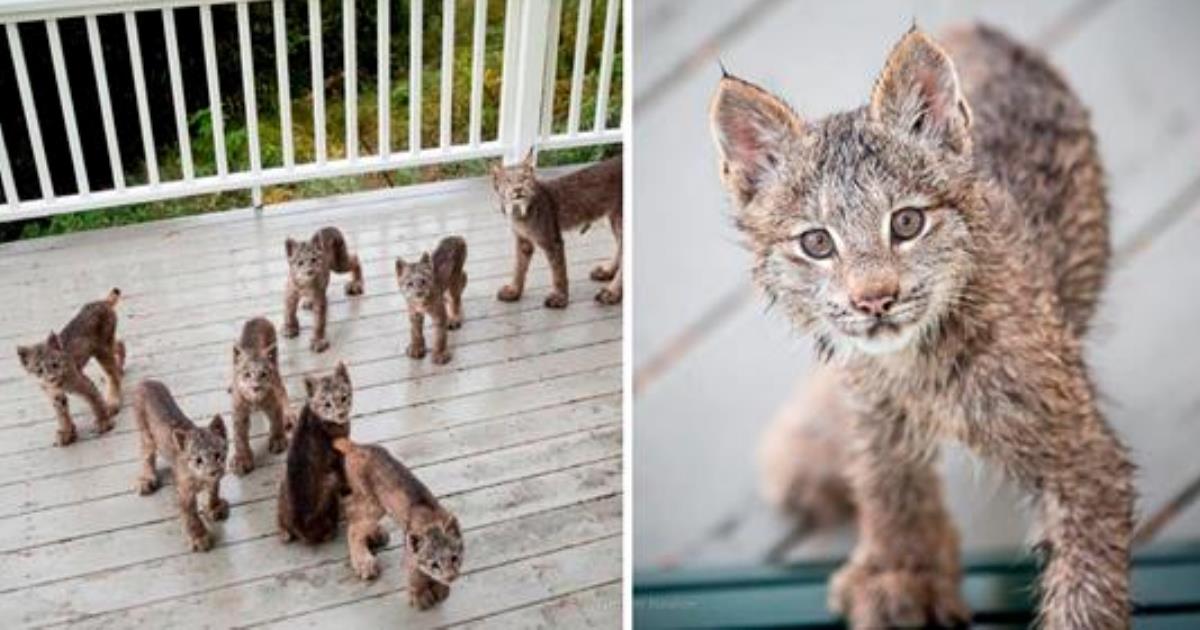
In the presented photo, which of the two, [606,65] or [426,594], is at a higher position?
[606,65]

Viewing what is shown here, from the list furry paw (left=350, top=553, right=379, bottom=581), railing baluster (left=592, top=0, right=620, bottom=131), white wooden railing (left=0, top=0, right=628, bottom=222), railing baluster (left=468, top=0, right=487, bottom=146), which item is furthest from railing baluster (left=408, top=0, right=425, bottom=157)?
furry paw (left=350, top=553, right=379, bottom=581)

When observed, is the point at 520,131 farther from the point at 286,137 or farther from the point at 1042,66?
the point at 1042,66

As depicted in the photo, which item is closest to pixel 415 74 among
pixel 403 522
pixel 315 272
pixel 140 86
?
pixel 140 86

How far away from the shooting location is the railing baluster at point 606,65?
3.42 meters

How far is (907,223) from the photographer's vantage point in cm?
140

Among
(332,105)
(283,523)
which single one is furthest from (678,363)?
(332,105)

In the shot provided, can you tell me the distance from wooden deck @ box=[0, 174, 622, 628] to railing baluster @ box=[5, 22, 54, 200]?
165mm

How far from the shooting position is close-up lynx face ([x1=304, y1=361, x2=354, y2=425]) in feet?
7.09

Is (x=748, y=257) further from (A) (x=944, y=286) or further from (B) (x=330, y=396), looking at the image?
(B) (x=330, y=396)

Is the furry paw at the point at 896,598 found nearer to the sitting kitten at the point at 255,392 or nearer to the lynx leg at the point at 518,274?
the sitting kitten at the point at 255,392

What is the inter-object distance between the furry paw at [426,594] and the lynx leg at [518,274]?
1000mm

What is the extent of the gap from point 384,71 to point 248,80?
341 mm

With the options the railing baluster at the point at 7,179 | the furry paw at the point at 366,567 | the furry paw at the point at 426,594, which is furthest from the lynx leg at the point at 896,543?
the railing baluster at the point at 7,179

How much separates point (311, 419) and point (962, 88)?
1239 millimetres
